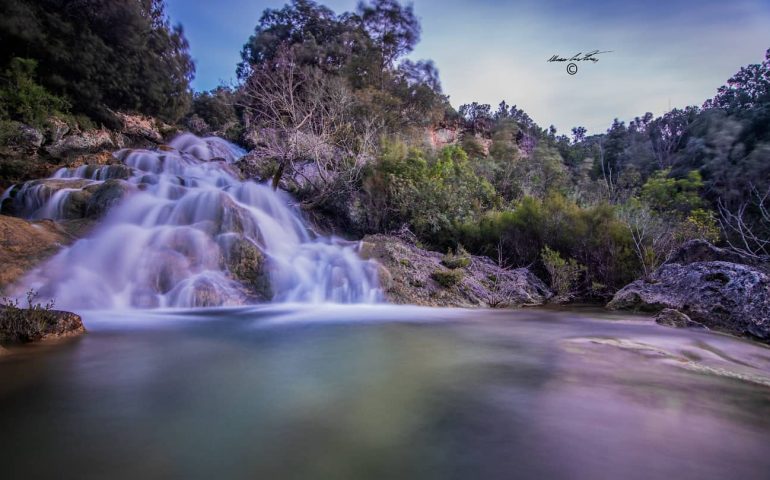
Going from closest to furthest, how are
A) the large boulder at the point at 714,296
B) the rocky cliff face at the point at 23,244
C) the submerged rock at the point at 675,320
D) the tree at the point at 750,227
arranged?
the large boulder at the point at 714,296, the submerged rock at the point at 675,320, the rocky cliff face at the point at 23,244, the tree at the point at 750,227

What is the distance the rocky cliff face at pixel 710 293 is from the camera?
5633 mm

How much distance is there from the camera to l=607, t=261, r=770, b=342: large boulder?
5.60m

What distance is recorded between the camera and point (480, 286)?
9109 millimetres

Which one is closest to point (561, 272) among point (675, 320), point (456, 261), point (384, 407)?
point (456, 261)

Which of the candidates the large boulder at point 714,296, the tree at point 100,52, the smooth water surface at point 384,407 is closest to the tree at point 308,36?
the tree at point 100,52

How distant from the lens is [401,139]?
18.8 metres

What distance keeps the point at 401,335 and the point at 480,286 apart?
420cm

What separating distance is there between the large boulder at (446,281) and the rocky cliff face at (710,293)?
2.03 metres

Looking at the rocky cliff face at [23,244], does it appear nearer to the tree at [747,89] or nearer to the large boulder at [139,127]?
the large boulder at [139,127]

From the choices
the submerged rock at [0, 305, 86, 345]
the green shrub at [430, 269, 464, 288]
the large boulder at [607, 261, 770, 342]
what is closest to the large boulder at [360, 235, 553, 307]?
the green shrub at [430, 269, 464, 288]

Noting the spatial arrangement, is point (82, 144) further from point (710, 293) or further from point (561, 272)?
point (710, 293)

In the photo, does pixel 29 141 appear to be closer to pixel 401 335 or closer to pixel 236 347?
pixel 236 347

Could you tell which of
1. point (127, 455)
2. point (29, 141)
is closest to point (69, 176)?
point (29, 141)

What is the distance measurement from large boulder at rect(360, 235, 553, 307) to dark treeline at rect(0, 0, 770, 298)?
2.96 feet
